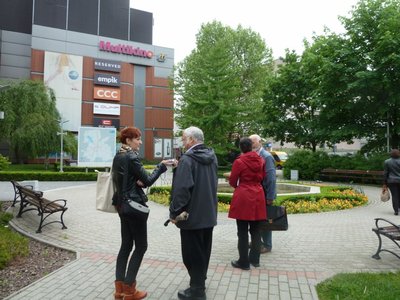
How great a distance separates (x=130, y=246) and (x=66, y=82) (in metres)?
44.7

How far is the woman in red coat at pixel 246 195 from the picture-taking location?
5141 mm

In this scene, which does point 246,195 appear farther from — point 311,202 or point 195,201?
point 311,202

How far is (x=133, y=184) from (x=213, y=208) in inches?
37.1

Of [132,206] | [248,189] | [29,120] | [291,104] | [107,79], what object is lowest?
[132,206]

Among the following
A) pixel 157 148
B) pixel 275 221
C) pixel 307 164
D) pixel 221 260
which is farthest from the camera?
pixel 157 148

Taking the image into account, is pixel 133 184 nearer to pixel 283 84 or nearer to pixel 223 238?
pixel 223 238

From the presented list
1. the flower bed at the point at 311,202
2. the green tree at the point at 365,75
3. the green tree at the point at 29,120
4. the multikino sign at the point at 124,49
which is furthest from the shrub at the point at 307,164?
the multikino sign at the point at 124,49

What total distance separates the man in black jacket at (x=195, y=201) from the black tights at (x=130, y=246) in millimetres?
445

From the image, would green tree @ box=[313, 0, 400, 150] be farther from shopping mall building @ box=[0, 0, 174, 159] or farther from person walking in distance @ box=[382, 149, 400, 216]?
shopping mall building @ box=[0, 0, 174, 159]

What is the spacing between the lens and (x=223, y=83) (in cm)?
3095

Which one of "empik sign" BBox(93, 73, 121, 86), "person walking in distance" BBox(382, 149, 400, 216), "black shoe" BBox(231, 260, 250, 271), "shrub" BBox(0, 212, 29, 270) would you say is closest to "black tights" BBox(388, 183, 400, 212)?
"person walking in distance" BBox(382, 149, 400, 216)

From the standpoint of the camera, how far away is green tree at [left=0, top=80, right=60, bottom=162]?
29.9 m

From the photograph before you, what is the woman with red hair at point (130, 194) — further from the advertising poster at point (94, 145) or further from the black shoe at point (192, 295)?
the advertising poster at point (94, 145)

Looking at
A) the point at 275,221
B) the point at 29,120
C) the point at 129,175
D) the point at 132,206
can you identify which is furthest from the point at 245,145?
the point at 29,120
